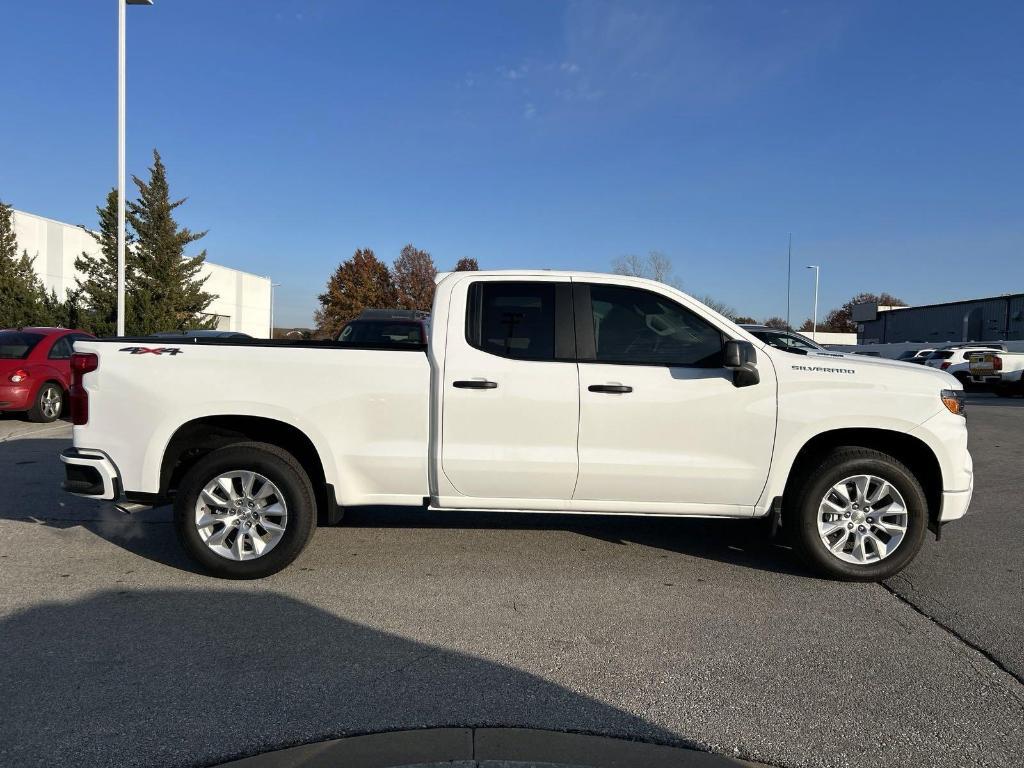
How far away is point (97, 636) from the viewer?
12.0 feet

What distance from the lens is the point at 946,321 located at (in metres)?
54.7

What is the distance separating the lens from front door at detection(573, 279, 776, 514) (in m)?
4.46

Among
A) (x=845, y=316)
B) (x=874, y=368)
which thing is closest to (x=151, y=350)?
(x=874, y=368)

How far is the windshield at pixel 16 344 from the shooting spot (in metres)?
11.5

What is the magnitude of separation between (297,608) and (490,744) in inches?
70.7

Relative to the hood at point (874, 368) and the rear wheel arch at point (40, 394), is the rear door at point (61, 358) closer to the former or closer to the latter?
the rear wheel arch at point (40, 394)

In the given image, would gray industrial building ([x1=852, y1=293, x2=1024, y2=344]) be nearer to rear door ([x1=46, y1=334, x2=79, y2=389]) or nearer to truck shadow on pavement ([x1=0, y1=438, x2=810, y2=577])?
truck shadow on pavement ([x1=0, y1=438, x2=810, y2=577])

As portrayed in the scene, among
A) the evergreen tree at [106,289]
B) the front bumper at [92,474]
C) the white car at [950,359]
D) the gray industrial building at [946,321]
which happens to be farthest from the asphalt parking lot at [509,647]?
the gray industrial building at [946,321]

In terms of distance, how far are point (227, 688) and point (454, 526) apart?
9.42 feet

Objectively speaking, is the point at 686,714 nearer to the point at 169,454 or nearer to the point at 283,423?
the point at 283,423

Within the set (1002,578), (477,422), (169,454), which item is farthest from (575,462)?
(1002,578)

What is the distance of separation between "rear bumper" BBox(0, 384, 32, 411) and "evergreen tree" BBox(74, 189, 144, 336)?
1804 centimetres

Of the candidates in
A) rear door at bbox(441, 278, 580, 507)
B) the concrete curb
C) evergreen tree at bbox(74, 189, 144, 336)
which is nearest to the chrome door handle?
rear door at bbox(441, 278, 580, 507)

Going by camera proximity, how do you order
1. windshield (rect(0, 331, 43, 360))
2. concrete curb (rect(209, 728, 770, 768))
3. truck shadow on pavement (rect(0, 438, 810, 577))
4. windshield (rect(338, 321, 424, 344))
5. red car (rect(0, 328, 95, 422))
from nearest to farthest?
concrete curb (rect(209, 728, 770, 768))
truck shadow on pavement (rect(0, 438, 810, 577))
windshield (rect(338, 321, 424, 344))
red car (rect(0, 328, 95, 422))
windshield (rect(0, 331, 43, 360))
